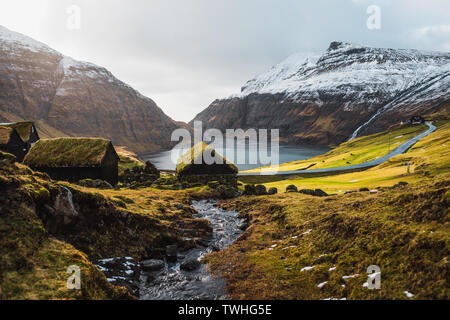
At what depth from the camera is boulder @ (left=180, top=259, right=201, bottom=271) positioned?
45.8ft

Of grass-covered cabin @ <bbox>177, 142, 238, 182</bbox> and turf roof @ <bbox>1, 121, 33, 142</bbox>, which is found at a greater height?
turf roof @ <bbox>1, 121, 33, 142</bbox>

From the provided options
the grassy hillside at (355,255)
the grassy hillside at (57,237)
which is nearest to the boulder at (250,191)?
the grassy hillside at (355,255)

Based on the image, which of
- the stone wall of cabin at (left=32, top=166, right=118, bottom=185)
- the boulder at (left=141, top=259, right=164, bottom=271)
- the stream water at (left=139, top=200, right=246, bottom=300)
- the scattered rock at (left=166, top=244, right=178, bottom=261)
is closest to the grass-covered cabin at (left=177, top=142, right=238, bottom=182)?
the stone wall of cabin at (left=32, top=166, right=118, bottom=185)

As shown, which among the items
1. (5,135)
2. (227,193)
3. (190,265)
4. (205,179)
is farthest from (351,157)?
(5,135)

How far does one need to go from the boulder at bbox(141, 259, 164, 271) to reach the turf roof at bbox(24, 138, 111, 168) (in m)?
28.7

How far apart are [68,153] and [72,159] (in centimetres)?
177

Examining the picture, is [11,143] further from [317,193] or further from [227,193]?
[317,193]

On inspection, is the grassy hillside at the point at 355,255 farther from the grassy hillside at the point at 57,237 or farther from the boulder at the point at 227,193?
the boulder at the point at 227,193

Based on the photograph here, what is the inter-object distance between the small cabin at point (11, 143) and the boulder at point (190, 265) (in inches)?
2068

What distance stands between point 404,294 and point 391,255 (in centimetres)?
218

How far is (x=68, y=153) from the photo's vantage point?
127 feet

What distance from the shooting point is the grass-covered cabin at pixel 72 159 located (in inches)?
1473

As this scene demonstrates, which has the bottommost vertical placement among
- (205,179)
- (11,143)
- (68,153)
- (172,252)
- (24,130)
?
(172,252)

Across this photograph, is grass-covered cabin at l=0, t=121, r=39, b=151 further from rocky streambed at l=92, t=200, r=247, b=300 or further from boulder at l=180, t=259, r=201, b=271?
boulder at l=180, t=259, r=201, b=271
